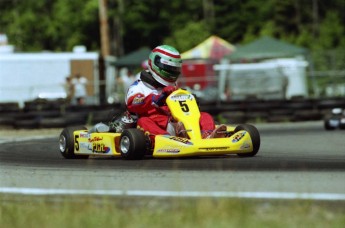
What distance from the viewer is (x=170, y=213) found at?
20.2ft

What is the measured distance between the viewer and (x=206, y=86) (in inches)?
1197

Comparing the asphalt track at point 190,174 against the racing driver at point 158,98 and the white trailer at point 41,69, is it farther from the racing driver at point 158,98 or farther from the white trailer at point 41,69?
the white trailer at point 41,69

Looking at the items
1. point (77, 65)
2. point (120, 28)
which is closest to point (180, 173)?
point (77, 65)

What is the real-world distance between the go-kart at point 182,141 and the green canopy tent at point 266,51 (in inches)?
756

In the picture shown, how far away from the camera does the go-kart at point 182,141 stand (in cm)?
1027

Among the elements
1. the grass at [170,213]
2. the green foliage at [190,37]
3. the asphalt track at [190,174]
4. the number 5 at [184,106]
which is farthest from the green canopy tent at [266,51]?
the green foliage at [190,37]

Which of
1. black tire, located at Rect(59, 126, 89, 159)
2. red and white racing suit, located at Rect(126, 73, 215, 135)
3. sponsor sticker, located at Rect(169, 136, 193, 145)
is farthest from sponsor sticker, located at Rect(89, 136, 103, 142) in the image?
sponsor sticker, located at Rect(169, 136, 193, 145)

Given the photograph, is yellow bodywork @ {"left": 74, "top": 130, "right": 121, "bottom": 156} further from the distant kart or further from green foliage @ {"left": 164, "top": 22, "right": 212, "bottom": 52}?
green foliage @ {"left": 164, "top": 22, "right": 212, "bottom": 52}

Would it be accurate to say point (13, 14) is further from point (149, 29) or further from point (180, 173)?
point (180, 173)

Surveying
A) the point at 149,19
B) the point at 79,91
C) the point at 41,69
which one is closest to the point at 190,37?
the point at 149,19

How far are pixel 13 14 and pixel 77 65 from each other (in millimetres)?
35615

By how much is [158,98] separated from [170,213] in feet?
15.8

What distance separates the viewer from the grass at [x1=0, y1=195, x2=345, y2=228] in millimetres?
5797

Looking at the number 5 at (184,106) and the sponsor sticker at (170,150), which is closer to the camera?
the sponsor sticker at (170,150)
